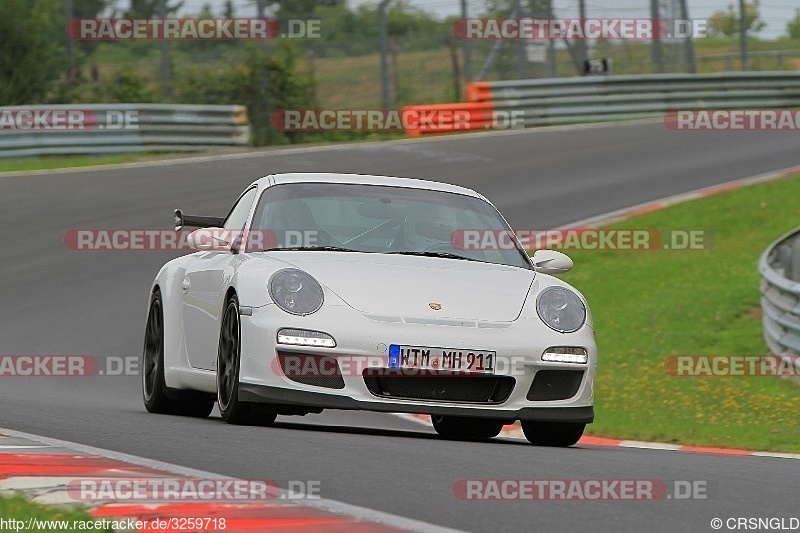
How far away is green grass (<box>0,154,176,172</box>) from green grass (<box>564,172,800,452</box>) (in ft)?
28.4

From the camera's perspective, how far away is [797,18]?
1225 inches

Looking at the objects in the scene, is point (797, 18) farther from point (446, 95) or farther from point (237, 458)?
point (237, 458)

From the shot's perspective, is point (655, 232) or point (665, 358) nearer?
point (665, 358)

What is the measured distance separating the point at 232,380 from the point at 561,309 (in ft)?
5.50

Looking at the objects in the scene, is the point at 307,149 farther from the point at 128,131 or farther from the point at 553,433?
the point at 553,433

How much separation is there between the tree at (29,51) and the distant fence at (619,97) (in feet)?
21.5

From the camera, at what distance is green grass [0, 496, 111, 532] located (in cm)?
454

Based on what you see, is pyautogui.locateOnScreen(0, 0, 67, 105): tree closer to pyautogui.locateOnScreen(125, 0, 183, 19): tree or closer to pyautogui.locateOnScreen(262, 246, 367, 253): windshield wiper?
pyautogui.locateOnScreen(125, 0, 183, 19): tree

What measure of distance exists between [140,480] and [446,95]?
83.6 feet

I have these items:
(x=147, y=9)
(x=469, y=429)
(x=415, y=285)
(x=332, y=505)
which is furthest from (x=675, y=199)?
(x=332, y=505)

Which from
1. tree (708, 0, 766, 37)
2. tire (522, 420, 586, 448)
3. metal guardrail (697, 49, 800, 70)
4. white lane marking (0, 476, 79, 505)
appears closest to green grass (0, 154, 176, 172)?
tree (708, 0, 766, 37)

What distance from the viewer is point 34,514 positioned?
477cm

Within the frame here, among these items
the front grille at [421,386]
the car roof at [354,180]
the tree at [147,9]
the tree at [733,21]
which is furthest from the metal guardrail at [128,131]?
the front grille at [421,386]

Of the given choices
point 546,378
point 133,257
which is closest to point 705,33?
point 133,257
